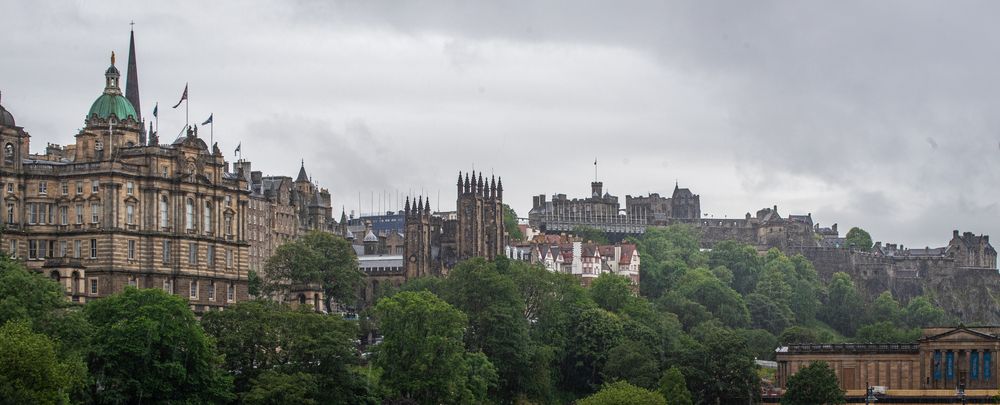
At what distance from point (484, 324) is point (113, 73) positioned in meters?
35.6

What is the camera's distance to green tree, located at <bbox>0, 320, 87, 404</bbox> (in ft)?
343

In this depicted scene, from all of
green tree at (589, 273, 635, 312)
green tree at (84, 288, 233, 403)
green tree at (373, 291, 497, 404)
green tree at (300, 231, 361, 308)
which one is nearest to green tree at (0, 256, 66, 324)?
green tree at (84, 288, 233, 403)

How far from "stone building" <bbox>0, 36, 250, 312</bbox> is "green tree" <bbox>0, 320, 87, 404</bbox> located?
32526mm

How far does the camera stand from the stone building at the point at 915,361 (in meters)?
176

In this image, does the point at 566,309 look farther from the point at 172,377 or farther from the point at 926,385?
the point at 172,377

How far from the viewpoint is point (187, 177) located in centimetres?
14800

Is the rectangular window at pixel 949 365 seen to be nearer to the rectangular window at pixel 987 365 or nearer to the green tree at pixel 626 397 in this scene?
the rectangular window at pixel 987 365

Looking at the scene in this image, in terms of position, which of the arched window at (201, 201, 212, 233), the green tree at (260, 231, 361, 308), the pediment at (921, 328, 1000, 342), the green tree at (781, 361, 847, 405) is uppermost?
the arched window at (201, 201, 212, 233)

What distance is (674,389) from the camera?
149m

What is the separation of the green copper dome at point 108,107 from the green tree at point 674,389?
4593 centimetres

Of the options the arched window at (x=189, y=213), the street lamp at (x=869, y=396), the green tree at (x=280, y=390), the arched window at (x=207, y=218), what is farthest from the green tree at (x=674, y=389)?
the arched window at (x=189, y=213)

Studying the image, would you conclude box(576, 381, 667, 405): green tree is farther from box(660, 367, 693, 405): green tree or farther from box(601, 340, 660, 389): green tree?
box(601, 340, 660, 389): green tree

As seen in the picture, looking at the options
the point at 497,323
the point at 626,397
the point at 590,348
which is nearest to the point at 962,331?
the point at 590,348

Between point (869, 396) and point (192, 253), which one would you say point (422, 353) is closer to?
point (192, 253)
